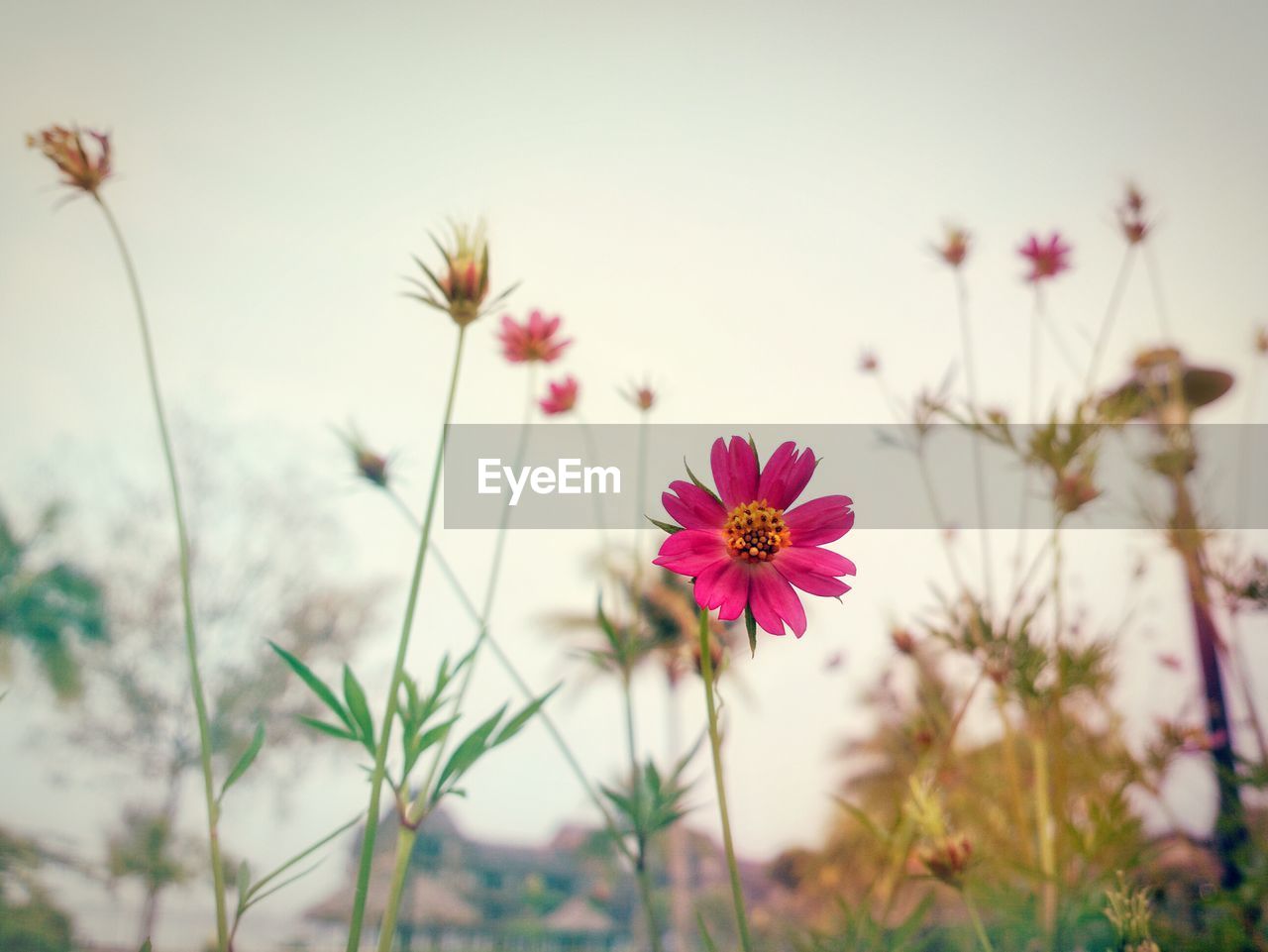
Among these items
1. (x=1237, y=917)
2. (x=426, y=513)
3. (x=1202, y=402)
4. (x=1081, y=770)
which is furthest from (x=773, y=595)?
(x=1202, y=402)

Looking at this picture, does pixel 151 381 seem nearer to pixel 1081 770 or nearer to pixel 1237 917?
pixel 1237 917

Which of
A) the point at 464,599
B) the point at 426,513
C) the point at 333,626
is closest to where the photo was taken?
the point at 426,513

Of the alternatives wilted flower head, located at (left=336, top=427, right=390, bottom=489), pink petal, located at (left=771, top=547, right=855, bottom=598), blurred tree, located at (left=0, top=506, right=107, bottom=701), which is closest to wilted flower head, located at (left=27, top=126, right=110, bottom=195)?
wilted flower head, located at (left=336, top=427, right=390, bottom=489)

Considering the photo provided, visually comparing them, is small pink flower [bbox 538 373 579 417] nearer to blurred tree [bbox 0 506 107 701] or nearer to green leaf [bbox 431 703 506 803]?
green leaf [bbox 431 703 506 803]

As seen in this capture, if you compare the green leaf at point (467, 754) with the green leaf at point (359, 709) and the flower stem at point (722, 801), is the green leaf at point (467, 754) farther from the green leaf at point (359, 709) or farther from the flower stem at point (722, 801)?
the flower stem at point (722, 801)

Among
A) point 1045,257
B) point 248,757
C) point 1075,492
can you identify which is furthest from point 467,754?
point 1045,257

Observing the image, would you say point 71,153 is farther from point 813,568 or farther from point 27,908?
point 27,908
